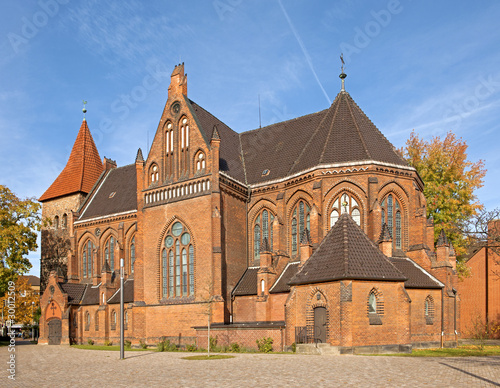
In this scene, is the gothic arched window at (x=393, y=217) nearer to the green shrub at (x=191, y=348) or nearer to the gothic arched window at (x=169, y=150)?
the green shrub at (x=191, y=348)

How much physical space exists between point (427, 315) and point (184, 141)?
2026cm

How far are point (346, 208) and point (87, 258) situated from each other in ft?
90.2

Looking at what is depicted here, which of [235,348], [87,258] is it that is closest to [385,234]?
[235,348]

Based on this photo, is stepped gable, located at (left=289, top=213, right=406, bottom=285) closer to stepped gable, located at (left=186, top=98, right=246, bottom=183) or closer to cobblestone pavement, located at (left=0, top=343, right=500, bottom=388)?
cobblestone pavement, located at (left=0, top=343, right=500, bottom=388)

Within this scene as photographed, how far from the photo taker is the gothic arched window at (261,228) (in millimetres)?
37250

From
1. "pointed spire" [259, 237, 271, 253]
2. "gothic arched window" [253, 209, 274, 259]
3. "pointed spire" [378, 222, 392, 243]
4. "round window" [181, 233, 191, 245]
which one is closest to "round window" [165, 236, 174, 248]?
"round window" [181, 233, 191, 245]

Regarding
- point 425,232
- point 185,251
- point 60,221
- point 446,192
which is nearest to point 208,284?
point 185,251

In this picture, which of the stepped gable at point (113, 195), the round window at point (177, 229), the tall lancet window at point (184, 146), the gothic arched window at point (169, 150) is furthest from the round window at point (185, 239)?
the stepped gable at point (113, 195)

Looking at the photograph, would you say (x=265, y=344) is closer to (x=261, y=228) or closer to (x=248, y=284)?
(x=248, y=284)

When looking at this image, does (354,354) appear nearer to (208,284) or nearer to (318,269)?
(318,269)

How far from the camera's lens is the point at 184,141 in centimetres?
3691

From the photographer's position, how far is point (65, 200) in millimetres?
54000

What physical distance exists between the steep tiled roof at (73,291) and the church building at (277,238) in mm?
3867

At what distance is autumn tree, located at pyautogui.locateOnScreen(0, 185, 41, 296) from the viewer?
142ft
